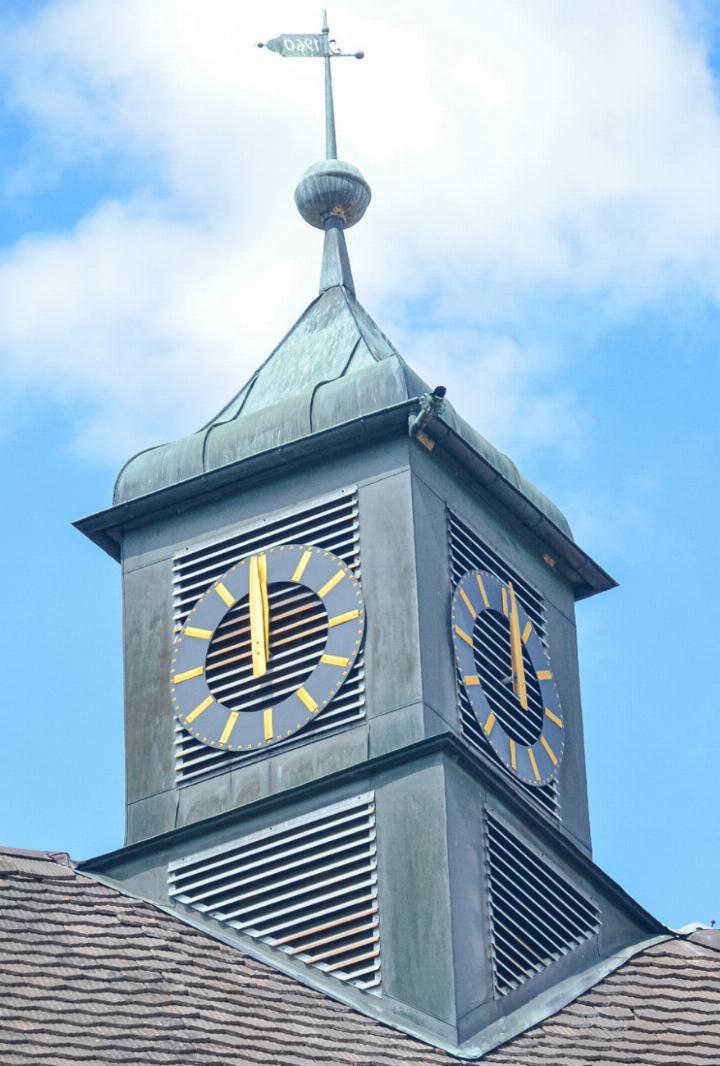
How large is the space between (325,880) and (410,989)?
1275 mm

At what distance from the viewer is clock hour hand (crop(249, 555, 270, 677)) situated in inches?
1037

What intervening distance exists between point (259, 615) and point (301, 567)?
0.48 m

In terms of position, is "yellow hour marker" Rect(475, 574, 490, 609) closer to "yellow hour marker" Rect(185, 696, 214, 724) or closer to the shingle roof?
"yellow hour marker" Rect(185, 696, 214, 724)

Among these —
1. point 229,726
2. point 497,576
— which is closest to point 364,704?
point 229,726

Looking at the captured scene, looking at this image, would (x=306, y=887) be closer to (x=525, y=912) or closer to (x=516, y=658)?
(x=525, y=912)

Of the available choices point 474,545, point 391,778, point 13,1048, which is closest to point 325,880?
point 391,778

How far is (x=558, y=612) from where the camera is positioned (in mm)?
28156

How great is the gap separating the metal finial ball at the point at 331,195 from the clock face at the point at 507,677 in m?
4.35

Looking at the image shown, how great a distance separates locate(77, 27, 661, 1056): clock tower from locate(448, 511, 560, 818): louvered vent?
2 centimetres

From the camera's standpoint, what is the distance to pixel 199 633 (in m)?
26.8

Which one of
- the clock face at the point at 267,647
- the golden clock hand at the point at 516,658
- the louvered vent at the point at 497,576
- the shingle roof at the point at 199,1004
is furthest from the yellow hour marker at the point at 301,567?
the shingle roof at the point at 199,1004

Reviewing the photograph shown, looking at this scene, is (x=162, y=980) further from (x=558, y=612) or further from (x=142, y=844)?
(x=558, y=612)

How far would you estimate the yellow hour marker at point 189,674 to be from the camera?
26.7 meters

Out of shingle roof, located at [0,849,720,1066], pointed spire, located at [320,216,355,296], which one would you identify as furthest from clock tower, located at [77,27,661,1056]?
pointed spire, located at [320,216,355,296]
